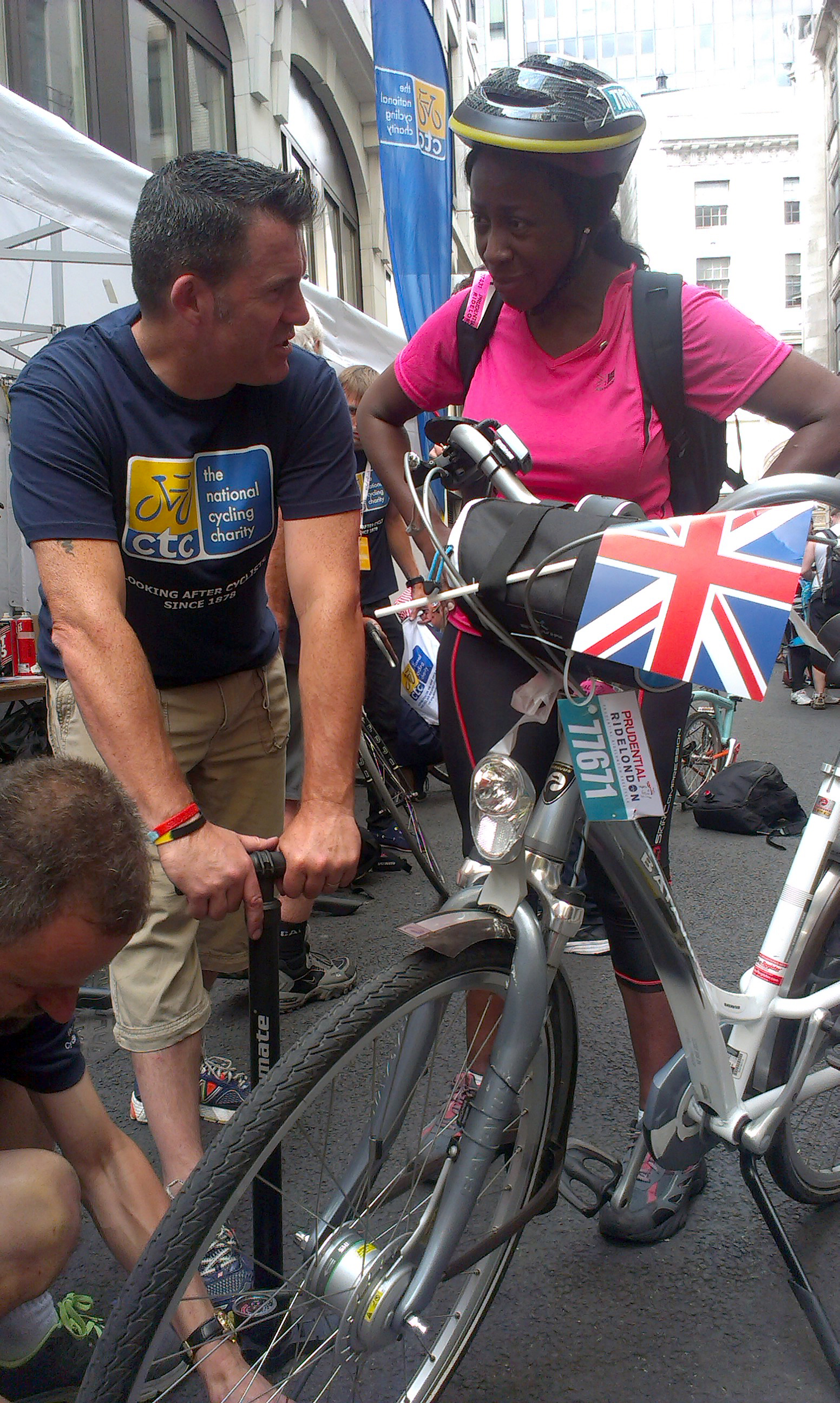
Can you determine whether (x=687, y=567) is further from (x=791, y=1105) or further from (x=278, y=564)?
(x=278, y=564)

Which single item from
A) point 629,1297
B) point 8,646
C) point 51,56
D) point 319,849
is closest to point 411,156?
point 51,56

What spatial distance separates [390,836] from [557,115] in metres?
3.74

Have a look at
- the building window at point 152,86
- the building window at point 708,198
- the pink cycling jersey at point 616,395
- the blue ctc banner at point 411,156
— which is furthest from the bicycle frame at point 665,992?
the building window at point 708,198

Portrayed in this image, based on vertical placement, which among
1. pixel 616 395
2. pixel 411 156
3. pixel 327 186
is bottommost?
pixel 616 395


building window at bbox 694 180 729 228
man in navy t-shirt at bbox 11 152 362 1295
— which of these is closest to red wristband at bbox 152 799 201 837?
man in navy t-shirt at bbox 11 152 362 1295

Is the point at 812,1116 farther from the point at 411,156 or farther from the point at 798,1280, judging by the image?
the point at 411,156

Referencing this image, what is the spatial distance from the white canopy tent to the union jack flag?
322cm

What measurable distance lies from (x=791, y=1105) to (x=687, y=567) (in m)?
1.05

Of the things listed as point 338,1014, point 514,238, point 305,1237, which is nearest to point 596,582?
point 338,1014

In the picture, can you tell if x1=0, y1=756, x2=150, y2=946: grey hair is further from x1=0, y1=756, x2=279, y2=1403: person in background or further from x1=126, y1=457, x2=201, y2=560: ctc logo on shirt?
x1=126, y1=457, x2=201, y2=560: ctc logo on shirt

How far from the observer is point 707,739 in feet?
20.4

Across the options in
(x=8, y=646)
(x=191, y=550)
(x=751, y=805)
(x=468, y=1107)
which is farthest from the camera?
(x=751, y=805)

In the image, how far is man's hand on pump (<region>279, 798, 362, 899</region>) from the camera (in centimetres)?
155

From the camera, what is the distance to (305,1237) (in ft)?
4.98
